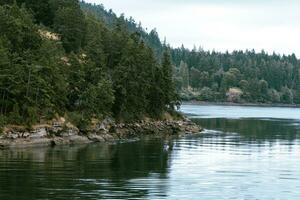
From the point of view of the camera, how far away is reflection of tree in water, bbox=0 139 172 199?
47.1 m

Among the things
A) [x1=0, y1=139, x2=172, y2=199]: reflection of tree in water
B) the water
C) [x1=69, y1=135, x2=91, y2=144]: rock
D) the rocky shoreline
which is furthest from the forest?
[x1=0, y1=139, x2=172, y2=199]: reflection of tree in water

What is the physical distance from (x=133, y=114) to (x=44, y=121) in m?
25.6

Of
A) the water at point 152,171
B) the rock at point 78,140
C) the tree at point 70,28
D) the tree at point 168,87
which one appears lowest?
the water at point 152,171

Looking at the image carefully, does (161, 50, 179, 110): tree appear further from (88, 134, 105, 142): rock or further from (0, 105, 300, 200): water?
(88, 134, 105, 142): rock

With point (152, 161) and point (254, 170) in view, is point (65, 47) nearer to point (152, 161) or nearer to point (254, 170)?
point (152, 161)

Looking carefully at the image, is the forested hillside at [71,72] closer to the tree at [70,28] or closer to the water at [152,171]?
the tree at [70,28]

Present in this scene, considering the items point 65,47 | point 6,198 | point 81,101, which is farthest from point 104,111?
point 6,198

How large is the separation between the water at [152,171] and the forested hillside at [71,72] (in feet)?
33.8

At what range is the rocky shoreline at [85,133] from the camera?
82.6 meters

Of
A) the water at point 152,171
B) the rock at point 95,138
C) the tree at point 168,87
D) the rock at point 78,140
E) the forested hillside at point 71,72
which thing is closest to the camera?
the water at point 152,171

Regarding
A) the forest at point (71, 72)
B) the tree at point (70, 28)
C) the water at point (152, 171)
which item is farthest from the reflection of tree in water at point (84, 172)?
the tree at point (70, 28)

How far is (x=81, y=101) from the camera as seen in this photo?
99.9 metres

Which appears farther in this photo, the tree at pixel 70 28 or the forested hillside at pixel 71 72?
the tree at pixel 70 28

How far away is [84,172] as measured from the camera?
59.2m
